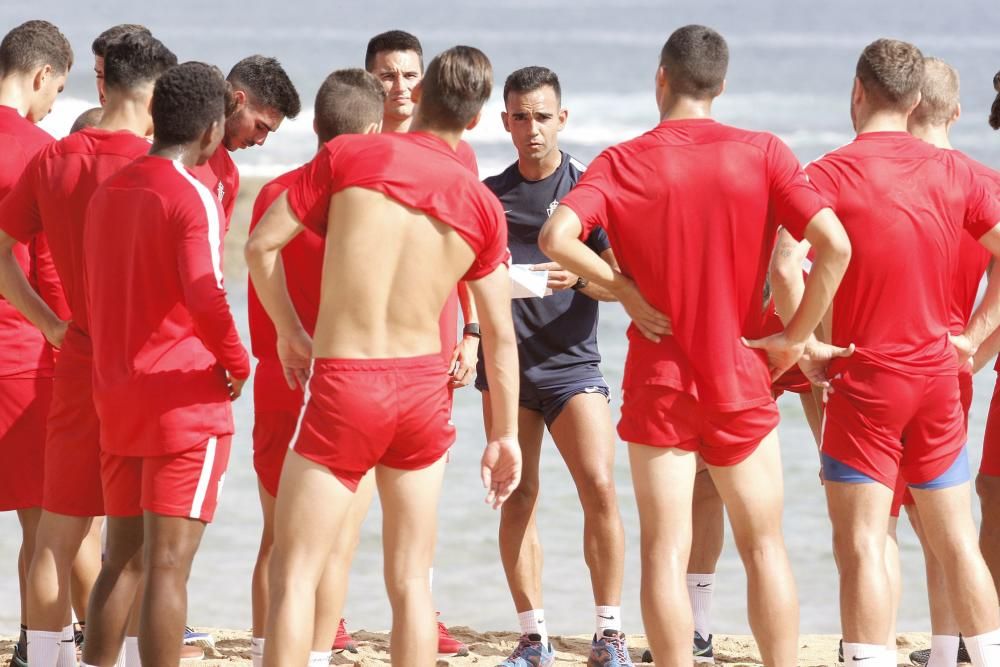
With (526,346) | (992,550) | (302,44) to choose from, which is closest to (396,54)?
(526,346)

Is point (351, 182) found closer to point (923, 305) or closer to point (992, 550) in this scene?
point (923, 305)

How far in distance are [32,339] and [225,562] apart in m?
3.31

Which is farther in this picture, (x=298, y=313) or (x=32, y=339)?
(x=32, y=339)

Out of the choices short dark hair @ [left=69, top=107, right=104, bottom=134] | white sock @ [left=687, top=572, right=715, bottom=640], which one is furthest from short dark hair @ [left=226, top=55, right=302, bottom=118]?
white sock @ [left=687, top=572, right=715, bottom=640]

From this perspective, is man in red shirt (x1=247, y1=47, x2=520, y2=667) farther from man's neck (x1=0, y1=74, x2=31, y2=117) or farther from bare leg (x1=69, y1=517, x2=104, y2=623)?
man's neck (x1=0, y1=74, x2=31, y2=117)

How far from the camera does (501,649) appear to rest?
6.48 metres

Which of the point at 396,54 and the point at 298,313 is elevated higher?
the point at 396,54

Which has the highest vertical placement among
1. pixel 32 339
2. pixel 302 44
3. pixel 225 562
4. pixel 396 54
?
pixel 302 44

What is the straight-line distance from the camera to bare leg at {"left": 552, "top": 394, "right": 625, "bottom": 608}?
587cm

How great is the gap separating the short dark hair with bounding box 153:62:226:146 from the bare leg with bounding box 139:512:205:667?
122cm

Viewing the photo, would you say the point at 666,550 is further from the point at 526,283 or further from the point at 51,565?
the point at 51,565

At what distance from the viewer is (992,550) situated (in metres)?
5.63

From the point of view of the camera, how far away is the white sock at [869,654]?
4.83 m

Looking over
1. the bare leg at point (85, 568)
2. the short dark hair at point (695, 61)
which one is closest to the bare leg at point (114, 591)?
the bare leg at point (85, 568)
